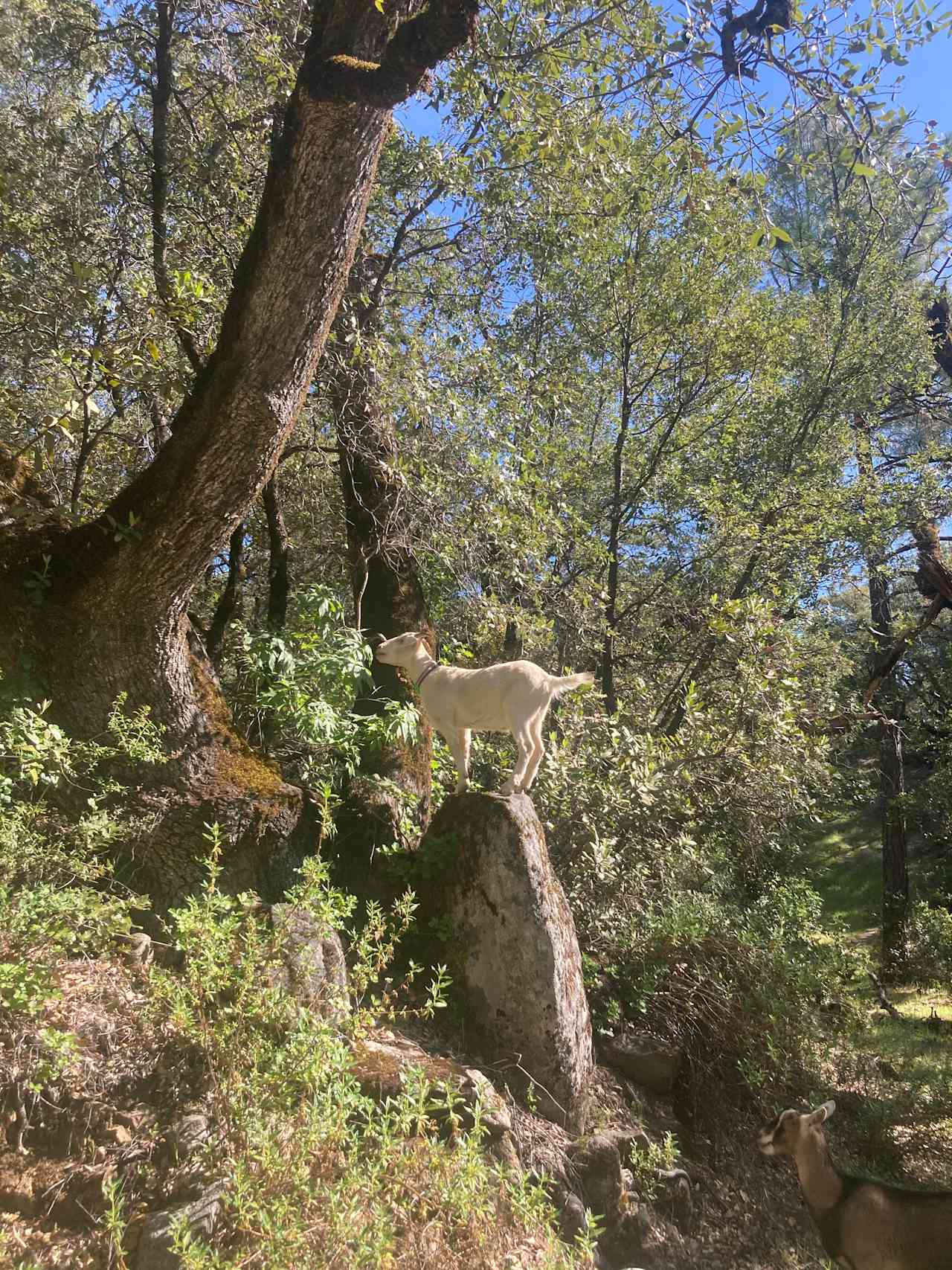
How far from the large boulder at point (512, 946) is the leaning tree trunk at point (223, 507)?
1.11 metres

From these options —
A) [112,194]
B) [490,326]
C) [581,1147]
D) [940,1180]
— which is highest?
[490,326]

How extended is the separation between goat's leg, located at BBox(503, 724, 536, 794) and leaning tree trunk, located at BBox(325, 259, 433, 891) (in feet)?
3.10

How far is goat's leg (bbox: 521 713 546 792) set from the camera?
5.10 metres

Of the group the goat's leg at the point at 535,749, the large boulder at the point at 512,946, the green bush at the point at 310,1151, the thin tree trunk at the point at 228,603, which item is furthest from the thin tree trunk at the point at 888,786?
the green bush at the point at 310,1151

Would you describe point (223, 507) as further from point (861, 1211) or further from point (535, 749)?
point (861, 1211)

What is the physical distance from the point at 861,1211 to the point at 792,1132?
1.66ft

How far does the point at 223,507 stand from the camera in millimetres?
4305

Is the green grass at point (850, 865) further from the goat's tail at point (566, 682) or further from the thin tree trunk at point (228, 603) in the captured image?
the thin tree trunk at point (228, 603)

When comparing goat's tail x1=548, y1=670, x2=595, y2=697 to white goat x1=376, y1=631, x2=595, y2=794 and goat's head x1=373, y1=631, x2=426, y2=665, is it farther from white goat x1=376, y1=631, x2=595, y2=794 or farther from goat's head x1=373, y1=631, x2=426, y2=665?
goat's head x1=373, y1=631, x2=426, y2=665

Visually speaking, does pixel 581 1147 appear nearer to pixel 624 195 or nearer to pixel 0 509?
pixel 0 509

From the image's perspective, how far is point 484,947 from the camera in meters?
4.89

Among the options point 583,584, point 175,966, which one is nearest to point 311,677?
point 175,966

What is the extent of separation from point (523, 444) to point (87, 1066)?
20.2 feet

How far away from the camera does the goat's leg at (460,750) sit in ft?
17.8
